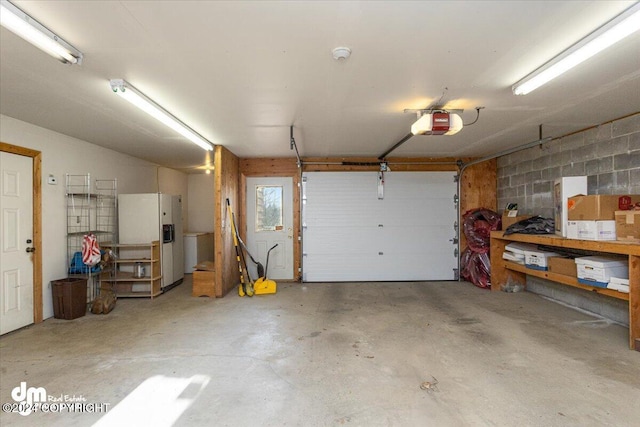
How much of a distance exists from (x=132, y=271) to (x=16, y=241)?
68.9 inches

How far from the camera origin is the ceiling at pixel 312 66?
5.88ft

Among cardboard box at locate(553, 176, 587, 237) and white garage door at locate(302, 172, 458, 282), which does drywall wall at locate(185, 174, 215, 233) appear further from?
cardboard box at locate(553, 176, 587, 237)

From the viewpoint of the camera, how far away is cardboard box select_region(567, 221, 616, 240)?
10.8 ft

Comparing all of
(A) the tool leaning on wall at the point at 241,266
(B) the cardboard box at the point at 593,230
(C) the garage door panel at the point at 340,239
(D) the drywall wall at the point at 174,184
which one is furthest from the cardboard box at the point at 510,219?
(D) the drywall wall at the point at 174,184

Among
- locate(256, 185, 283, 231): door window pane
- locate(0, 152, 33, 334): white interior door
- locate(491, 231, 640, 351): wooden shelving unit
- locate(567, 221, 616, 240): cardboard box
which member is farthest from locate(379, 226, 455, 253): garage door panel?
locate(0, 152, 33, 334): white interior door

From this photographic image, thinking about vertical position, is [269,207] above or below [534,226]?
above

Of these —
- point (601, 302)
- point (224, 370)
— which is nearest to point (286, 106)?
point (224, 370)

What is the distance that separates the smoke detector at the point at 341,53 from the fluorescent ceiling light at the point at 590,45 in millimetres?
1528

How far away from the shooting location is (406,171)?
6223 mm

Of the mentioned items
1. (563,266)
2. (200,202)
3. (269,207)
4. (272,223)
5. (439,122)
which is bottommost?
(563,266)

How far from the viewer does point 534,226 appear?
4496 millimetres

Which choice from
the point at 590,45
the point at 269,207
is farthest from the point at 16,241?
the point at 590,45

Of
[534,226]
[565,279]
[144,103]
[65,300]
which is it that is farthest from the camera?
[534,226]

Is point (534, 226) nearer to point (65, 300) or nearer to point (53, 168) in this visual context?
point (65, 300)
